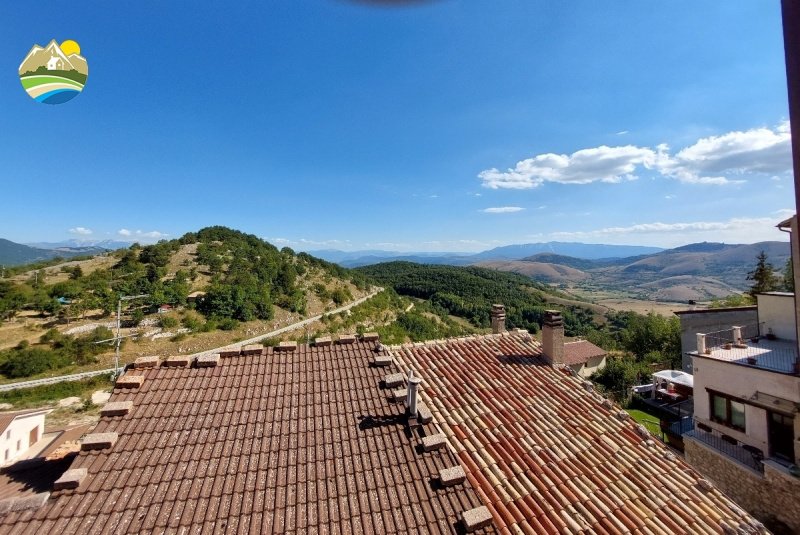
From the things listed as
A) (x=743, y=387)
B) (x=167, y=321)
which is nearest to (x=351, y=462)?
(x=743, y=387)

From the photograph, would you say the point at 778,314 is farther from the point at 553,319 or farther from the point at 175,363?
the point at 175,363

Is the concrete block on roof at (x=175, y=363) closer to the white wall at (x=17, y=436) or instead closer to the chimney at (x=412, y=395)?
the chimney at (x=412, y=395)

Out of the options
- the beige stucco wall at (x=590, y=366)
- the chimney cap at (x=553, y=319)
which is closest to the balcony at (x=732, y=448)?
the chimney cap at (x=553, y=319)

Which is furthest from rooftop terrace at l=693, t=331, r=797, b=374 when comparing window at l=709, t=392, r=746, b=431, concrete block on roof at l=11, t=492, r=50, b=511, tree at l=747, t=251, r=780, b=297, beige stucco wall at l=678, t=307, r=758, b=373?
tree at l=747, t=251, r=780, b=297

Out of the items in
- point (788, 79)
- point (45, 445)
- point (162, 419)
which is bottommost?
point (45, 445)

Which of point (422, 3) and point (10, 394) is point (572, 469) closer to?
point (422, 3)

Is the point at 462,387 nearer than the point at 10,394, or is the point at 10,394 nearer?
the point at 462,387

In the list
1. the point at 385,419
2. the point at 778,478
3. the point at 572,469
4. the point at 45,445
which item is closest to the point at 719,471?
the point at 778,478

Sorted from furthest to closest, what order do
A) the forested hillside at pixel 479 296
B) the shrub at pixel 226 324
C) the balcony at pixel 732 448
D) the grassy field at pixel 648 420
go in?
the forested hillside at pixel 479 296, the shrub at pixel 226 324, the grassy field at pixel 648 420, the balcony at pixel 732 448
